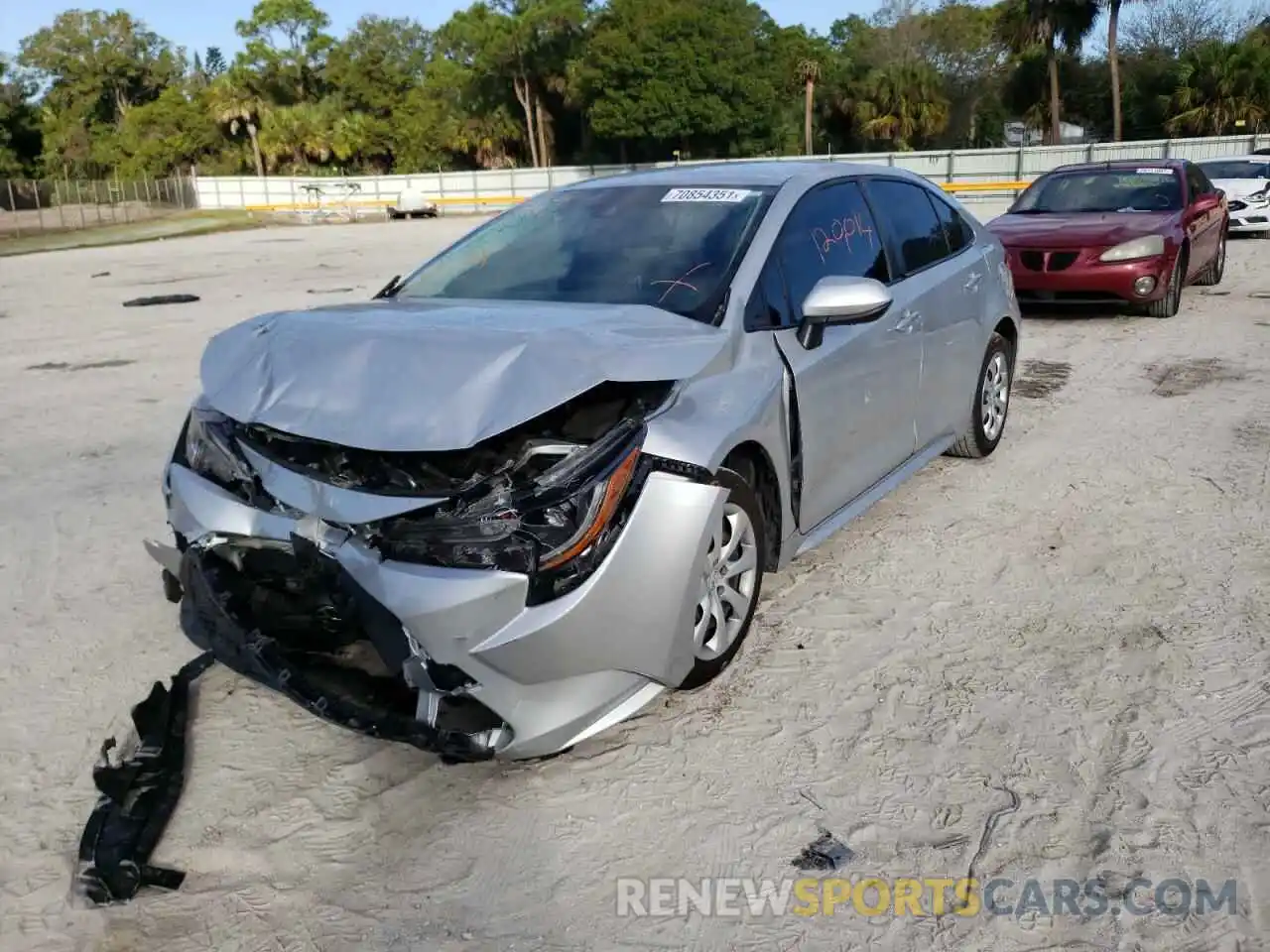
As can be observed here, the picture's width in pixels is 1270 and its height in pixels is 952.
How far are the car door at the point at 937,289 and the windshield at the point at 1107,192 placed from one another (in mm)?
6328

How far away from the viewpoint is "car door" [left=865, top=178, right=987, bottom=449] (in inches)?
198

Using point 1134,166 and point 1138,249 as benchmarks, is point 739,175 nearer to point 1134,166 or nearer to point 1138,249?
point 1138,249

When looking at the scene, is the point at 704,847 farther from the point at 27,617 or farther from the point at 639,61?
the point at 639,61

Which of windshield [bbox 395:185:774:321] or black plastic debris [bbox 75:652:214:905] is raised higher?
windshield [bbox 395:185:774:321]

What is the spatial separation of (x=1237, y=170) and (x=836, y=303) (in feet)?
60.1

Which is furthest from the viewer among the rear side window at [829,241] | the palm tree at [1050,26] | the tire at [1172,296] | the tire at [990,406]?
the palm tree at [1050,26]

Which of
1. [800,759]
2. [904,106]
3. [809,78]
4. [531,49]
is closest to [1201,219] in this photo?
[800,759]

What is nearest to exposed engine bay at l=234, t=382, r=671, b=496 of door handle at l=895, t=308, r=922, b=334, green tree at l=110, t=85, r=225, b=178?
door handle at l=895, t=308, r=922, b=334

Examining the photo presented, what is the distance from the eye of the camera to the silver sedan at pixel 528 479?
2.96 m

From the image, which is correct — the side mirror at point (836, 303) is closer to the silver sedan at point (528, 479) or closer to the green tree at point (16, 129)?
Answer: the silver sedan at point (528, 479)

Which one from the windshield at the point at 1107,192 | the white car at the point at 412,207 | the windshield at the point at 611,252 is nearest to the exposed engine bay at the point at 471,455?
the windshield at the point at 611,252

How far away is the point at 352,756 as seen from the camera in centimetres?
333

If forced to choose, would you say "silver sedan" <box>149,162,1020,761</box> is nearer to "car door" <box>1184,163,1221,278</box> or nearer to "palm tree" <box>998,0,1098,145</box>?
"car door" <box>1184,163,1221,278</box>

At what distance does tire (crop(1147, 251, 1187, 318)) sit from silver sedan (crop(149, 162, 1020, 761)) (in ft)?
24.8
